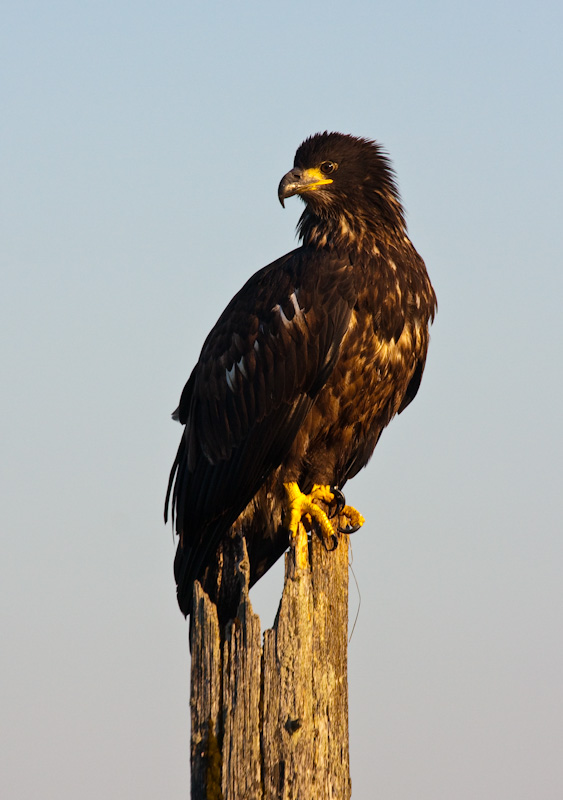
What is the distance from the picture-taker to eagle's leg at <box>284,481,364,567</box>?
566 centimetres

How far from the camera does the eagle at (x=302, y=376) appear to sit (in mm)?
6113

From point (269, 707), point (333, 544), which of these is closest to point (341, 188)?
point (333, 544)

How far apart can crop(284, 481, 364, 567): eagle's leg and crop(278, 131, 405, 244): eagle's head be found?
1.68 metres

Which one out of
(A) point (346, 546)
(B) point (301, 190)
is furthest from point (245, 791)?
(B) point (301, 190)

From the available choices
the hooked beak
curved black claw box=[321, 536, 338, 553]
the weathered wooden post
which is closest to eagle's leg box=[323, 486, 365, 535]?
curved black claw box=[321, 536, 338, 553]

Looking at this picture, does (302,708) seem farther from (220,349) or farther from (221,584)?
(220,349)

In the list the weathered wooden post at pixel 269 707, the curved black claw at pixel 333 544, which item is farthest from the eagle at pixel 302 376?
the weathered wooden post at pixel 269 707

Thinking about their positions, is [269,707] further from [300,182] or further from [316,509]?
[300,182]

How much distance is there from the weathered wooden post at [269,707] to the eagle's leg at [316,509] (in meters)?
1.16

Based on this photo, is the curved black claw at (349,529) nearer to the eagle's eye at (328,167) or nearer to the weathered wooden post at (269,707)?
the weathered wooden post at (269,707)

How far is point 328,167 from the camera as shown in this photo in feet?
22.8

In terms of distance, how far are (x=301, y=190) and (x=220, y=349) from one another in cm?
126

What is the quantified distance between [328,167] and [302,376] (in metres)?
1.69

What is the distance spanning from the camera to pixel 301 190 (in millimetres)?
6863
